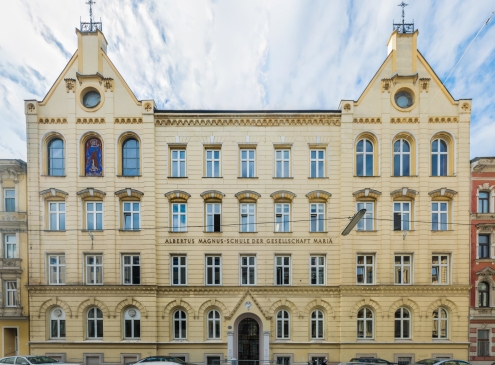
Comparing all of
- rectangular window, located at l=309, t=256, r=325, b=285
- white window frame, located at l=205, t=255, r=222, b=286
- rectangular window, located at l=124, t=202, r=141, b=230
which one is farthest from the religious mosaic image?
rectangular window, located at l=309, t=256, r=325, b=285

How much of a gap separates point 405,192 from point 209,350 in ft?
57.6

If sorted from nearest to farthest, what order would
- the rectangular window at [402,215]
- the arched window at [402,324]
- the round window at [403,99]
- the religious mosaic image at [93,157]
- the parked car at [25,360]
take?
the parked car at [25,360] → the arched window at [402,324] → the rectangular window at [402,215] → the religious mosaic image at [93,157] → the round window at [403,99]

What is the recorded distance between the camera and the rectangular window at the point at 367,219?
1784cm

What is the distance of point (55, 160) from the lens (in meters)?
18.3

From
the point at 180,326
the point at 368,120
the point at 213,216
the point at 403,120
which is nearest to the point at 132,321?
the point at 180,326

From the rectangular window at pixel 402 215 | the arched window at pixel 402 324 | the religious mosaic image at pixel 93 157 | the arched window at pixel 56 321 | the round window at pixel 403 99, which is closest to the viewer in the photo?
the arched window at pixel 402 324

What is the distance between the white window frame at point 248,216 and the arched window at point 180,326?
295 inches

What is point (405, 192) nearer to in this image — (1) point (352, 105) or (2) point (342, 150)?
(2) point (342, 150)

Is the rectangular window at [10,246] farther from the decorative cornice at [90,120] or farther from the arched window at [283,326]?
the arched window at [283,326]

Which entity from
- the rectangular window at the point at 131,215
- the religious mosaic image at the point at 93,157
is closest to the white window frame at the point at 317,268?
the rectangular window at the point at 131,215

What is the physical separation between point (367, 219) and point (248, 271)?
9.30m

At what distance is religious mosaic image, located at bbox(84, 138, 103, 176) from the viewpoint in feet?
59.6

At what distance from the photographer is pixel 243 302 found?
1738cm

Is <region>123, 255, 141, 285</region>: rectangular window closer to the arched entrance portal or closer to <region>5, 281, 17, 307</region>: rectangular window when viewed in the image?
<region>5, 281, 17, 307</region>: rectangular window
